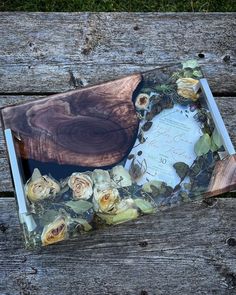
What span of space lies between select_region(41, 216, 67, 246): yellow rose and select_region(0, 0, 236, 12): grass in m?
1.22

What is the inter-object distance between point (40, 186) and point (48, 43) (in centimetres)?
44

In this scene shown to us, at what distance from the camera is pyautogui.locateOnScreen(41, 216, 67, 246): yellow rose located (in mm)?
1147

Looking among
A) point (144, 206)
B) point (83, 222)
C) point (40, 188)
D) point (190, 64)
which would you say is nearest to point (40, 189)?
point (40, 188)

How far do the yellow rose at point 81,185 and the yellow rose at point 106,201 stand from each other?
20 millimetres

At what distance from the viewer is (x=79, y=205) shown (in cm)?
117

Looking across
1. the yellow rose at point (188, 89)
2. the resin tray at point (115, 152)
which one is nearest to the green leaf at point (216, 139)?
the resin tray at point (115, 152)

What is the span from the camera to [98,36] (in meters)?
1.45

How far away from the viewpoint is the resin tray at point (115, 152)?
46.2 inches

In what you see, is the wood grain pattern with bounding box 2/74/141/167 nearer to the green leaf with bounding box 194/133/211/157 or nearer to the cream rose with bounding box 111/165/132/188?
the cream rose with bounding box 111/165/132/188

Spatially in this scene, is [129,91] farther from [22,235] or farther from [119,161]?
[22,235]

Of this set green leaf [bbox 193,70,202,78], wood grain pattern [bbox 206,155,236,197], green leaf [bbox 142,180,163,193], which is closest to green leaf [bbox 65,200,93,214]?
green leaf [bbox 142,180,163,193]

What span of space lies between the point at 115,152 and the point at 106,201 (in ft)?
0.39

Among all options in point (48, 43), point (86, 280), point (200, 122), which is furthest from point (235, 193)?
point (48, 43)

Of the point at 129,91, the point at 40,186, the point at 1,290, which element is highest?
the point at 129,91
